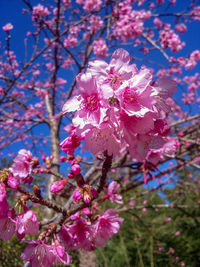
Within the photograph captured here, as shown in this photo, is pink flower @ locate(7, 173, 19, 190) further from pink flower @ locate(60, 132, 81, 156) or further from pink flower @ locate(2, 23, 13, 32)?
pink flower @ locate(2, 23, 13, 32)

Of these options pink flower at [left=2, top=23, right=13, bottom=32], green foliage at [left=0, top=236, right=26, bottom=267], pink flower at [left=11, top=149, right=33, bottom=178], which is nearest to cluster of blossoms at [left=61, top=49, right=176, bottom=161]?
pink flower at [left=11, top=149, right=33, bottom=178]

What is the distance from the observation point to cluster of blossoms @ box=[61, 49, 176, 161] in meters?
0.74

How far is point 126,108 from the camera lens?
2.48 ft

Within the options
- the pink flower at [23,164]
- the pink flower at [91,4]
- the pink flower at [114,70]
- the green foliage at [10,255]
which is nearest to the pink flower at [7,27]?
the pink flower at [91,4]

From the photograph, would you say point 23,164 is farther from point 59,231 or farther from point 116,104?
point 116,104

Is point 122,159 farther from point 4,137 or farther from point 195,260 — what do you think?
point 4,137

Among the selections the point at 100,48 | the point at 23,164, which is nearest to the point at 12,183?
the point at 23,164

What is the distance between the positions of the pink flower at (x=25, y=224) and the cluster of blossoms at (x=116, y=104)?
0.47 m

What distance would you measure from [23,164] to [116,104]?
94cm

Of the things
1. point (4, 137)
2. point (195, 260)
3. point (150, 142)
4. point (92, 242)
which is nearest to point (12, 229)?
point (92, 242)

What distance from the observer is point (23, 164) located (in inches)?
56.2

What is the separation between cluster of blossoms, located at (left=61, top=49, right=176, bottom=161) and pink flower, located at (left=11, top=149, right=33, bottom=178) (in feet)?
2.24

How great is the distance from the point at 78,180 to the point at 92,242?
48 cm

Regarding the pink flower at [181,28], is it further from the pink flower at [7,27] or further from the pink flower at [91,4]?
Result: the pink flower at [7,27]
